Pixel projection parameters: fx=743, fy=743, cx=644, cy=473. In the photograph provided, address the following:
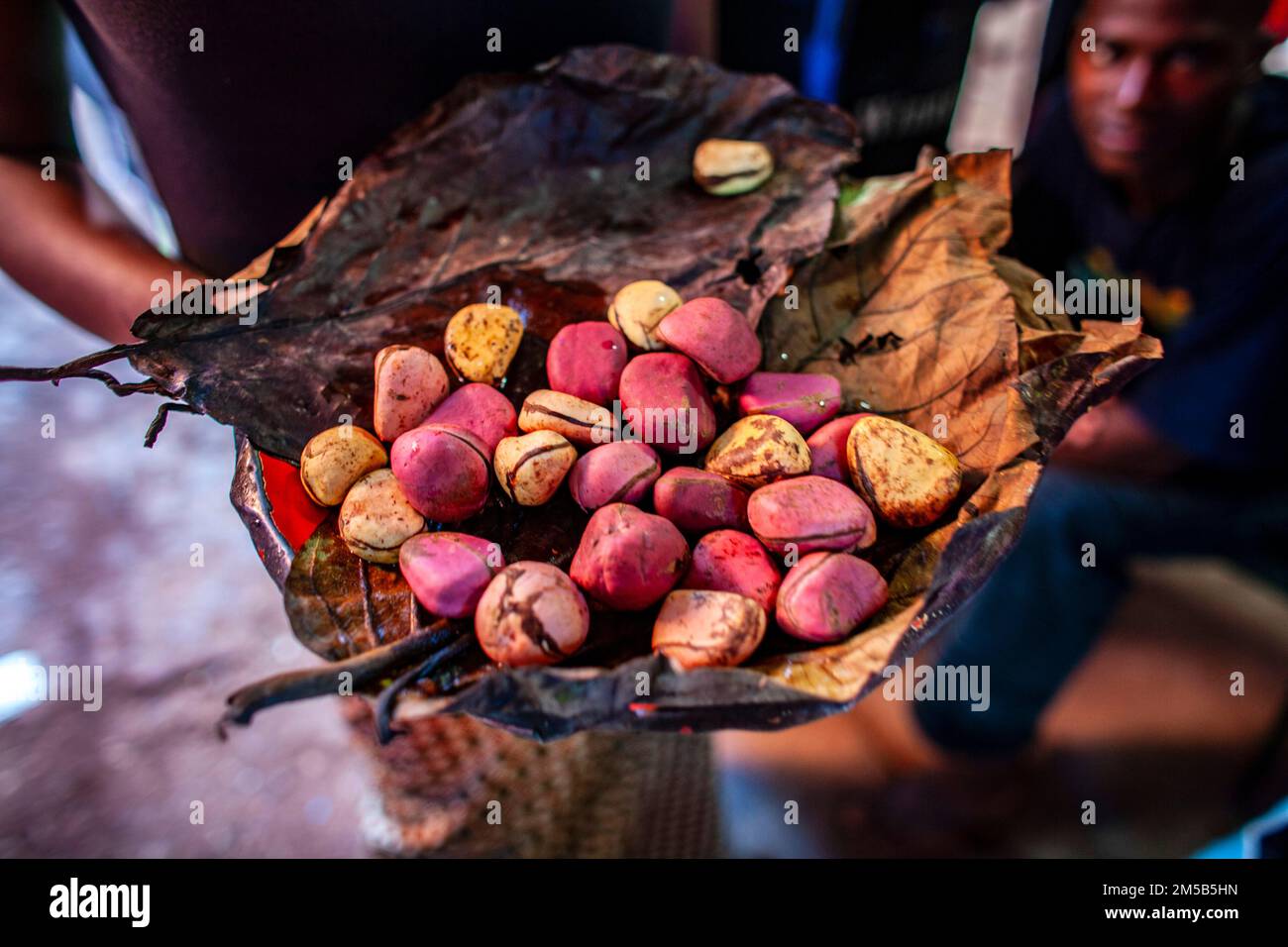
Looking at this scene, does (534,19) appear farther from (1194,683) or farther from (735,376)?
(1194,683)

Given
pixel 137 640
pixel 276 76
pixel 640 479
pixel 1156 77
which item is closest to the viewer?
pixel 640 479

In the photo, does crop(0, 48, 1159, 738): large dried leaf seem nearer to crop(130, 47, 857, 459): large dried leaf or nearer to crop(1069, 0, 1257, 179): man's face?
crop(130, 47, 857, 459): large dried leaf

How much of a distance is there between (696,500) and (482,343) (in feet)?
0.79

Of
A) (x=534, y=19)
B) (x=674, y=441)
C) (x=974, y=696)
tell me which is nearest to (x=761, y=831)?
(x=974, y=696)

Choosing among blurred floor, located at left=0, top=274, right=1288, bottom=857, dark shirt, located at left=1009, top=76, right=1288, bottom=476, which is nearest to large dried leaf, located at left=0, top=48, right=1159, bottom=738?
blurred floor, located at left=0, top=274, right=1288, bottom=857

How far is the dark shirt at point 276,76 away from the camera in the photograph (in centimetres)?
67

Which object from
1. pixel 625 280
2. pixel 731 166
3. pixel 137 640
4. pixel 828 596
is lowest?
pixel 137 640

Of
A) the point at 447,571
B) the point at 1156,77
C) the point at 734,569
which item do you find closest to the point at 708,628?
the point at 734,569

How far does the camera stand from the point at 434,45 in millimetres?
740

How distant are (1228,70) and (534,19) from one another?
900 mm

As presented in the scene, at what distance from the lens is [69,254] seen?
708mm

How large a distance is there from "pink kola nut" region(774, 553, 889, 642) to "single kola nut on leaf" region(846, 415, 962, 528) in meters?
0.06

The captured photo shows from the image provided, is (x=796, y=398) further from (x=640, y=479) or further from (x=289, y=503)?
(x=289, y=503)
